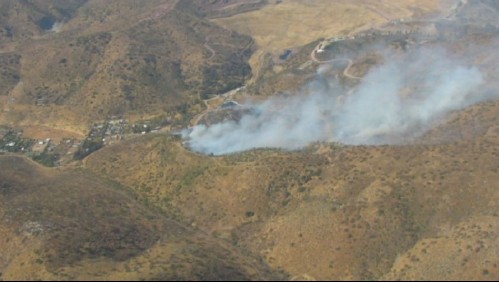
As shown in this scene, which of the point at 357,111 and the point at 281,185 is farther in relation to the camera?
the point at 357,111

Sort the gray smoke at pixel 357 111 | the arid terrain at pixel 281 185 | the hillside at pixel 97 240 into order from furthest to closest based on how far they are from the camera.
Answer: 1. the gray smoke at pixel 357 111
2. the arid terrain at pixel 281 185
3. the hillside at pixel 97 240

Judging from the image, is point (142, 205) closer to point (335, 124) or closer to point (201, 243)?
point (201, 243)

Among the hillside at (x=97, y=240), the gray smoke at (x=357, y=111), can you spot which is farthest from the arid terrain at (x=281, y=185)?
the gray smoke at (x=357, y=111)

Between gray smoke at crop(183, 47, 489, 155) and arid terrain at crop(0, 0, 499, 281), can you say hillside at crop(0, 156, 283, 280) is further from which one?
gray smoke at crop(183, 47, 489, 155)

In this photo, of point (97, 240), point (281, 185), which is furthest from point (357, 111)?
point (97, 240)

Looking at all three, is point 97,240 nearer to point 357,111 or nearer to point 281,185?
point 281,185

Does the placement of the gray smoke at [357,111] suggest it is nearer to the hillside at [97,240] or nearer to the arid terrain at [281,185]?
the arid terrain at [281,185]

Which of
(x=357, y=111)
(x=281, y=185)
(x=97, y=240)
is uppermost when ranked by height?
(x=97, y=240)

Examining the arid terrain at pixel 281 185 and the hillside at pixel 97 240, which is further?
the arid terrain at pixel 281 185
